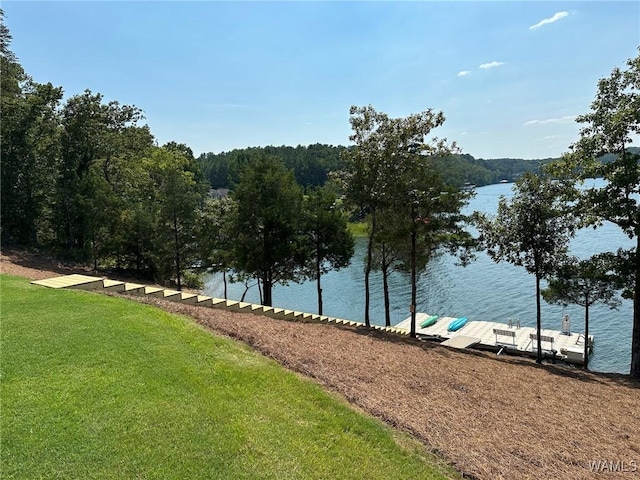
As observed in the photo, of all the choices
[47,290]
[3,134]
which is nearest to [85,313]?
[47,290]

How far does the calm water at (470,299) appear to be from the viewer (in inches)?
1066

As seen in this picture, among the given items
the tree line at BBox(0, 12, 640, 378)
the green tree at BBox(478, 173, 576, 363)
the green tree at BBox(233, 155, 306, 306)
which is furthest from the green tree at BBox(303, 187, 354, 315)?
the green tree at BBox(478, 173, 576, 363)

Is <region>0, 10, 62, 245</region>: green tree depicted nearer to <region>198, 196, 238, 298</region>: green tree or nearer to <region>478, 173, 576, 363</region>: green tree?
<region>198, 196, 238, 298</region>: green tree

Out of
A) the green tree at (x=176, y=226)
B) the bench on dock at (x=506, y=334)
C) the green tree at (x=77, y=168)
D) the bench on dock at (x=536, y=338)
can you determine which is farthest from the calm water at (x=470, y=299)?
the green tree at (x=77, y=168)

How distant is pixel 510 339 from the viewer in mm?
25406

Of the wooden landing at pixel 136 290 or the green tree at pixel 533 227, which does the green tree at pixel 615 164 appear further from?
the wooden landing at pixel 136 290

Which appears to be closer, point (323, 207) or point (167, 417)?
point (167, 417)

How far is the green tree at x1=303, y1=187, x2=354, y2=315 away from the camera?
23.9 metres

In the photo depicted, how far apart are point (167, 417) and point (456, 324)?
83.3ft

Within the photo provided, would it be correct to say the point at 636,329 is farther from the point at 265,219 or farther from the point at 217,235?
the point at 217,235

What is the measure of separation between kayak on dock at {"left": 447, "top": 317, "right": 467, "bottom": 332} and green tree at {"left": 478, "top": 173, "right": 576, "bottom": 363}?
12.5 meters

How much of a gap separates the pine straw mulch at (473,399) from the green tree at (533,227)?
423cm

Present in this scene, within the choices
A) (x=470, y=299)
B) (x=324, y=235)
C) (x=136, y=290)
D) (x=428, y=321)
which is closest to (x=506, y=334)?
(x=428, y=321)

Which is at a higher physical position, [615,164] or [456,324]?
[615,164]
